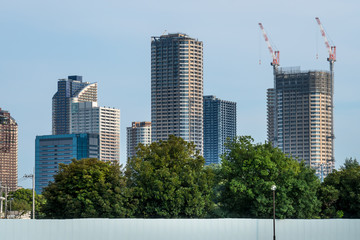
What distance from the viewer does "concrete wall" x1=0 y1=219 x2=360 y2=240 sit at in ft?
196

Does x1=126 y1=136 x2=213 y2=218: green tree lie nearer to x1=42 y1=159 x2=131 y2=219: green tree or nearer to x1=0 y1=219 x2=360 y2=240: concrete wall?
x1=42 y1=159 x2=131 y2=219: green tree

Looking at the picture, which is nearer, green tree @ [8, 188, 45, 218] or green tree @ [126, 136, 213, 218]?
green tree @ [126, 136, 213, 218]

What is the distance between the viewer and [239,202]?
88562 millimetres

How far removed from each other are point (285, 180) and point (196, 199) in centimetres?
1204

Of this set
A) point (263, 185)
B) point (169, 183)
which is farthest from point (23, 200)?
point (263, 185)

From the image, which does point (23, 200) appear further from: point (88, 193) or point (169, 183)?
point (169, 183)

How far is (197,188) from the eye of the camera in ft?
301

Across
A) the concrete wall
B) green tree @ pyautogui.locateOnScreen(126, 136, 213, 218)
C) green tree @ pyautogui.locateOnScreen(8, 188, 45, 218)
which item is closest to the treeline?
green tree @ pyautogui.locateOnScreen(126, 136, 213, 218)

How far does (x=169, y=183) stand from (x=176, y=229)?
2310 cm

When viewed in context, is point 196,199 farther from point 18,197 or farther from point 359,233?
point 18,197

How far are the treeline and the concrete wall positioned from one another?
7.94m

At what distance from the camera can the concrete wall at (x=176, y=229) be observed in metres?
59.6

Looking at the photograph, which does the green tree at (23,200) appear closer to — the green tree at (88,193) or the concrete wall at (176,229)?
the green tree at (88,193)

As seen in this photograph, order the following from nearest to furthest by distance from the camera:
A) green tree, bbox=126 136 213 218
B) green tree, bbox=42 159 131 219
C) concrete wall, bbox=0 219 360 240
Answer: concrete wall, bbox=0 219 360 240 < green tree, bbox=126 136 213 218 < green tree, bbox=42 159 131 219
